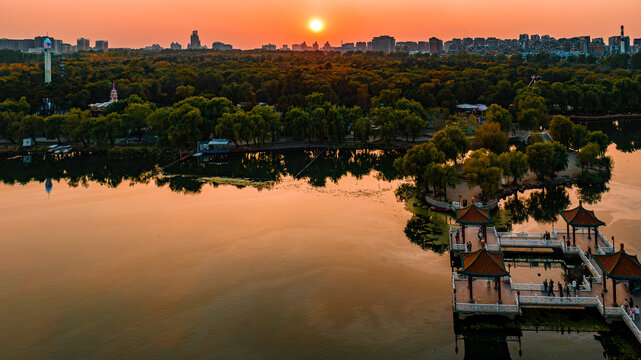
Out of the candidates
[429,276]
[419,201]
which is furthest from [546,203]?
[429,276]

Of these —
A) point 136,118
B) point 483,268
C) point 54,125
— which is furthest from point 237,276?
point 54,125

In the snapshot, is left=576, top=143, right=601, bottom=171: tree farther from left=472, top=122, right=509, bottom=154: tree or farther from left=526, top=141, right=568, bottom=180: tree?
left=472, top=122, right=509, bottom=154: tree

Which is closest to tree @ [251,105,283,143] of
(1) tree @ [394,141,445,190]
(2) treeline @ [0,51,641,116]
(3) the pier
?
(2) treeline @ [0,51,641,116]

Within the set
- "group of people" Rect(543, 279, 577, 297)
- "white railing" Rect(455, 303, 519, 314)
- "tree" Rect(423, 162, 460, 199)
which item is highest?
"tree" Rect(423, 162, 460, 199)

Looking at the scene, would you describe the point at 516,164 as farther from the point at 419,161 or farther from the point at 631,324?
the point at 631,324

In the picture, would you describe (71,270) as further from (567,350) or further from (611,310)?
(611,310)

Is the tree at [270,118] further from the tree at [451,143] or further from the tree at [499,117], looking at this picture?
the tree at [499,117]

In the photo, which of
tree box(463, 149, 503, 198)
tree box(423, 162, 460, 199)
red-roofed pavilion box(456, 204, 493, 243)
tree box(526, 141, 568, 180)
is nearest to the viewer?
red-roofed pavilion box(456, 204, 493, 243)
